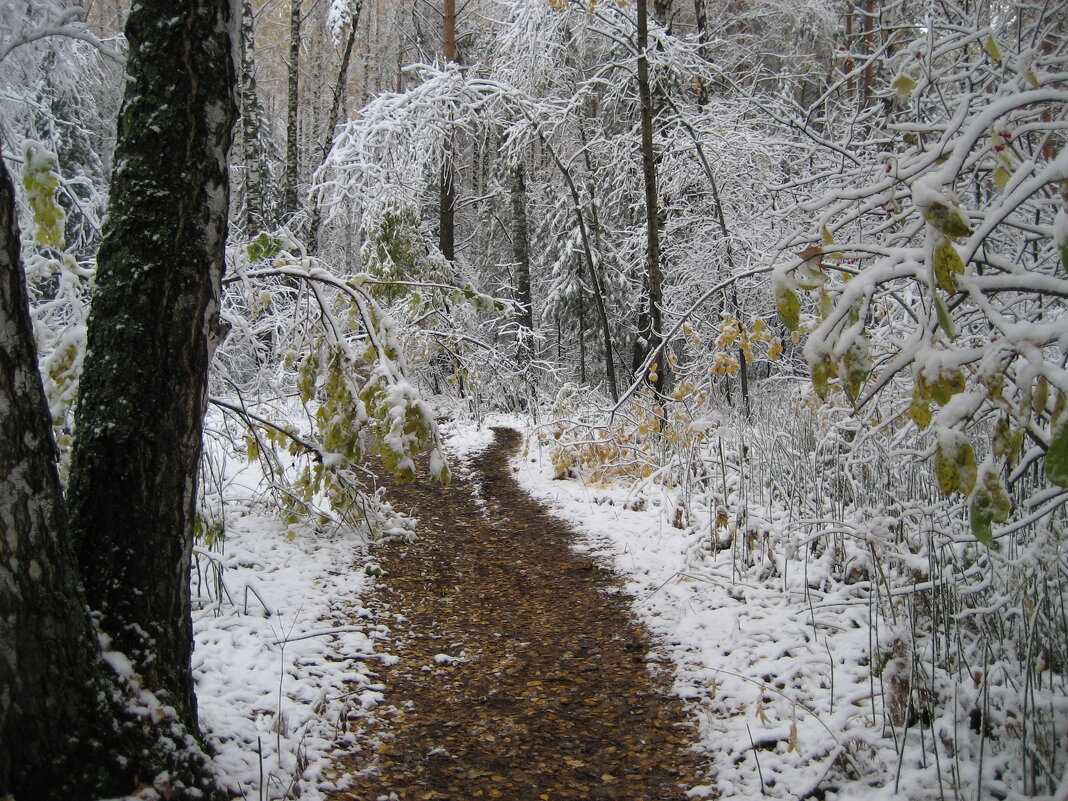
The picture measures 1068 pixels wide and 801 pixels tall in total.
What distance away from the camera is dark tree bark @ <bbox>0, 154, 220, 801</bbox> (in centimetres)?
165

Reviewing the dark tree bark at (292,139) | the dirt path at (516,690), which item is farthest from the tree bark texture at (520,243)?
the dirt path at (516,690)

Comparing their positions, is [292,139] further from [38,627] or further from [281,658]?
[38,627]

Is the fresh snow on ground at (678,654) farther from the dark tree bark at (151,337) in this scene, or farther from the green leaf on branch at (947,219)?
the green leaf on branch at (947,219)

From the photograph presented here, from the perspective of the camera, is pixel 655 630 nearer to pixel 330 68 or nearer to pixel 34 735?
pixel 34 735

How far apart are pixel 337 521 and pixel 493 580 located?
1513 millimetres

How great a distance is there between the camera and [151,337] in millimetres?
2045

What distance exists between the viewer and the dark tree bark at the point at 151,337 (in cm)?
201

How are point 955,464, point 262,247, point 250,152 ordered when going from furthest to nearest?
point 250,152 < point 262,247 < point 955,464

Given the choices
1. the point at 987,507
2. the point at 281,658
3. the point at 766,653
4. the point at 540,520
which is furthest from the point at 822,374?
the point at 540,520

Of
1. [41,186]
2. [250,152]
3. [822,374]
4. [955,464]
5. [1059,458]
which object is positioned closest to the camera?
[1059,458]

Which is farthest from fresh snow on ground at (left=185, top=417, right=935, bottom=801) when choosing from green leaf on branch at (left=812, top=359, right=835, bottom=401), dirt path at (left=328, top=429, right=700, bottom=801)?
green leaf on branch at (left=812, top=359, right=835, bottom=401)

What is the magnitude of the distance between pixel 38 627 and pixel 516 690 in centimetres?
210

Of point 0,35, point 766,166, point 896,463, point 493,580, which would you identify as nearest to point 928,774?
point 896,463

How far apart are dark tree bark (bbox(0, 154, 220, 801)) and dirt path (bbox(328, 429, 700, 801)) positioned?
3.07ft
